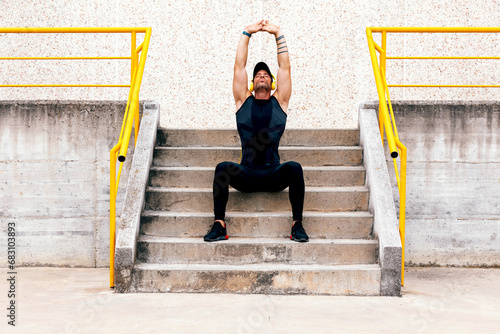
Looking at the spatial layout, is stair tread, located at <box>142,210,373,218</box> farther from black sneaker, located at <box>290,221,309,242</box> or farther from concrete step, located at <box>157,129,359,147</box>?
concrete step, located at <box>157,129,359,147</box>

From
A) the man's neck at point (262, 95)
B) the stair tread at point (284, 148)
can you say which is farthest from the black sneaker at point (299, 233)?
the man's neck at point (262, 95)

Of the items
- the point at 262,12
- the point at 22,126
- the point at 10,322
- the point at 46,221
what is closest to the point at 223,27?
the point at 262,12

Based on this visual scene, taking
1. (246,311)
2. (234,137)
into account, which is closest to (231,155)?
(234,137)

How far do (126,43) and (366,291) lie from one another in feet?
15.0

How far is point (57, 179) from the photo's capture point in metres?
5.26

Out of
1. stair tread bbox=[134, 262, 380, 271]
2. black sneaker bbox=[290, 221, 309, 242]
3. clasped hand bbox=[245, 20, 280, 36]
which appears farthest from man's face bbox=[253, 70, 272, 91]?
stair tread bbox=[134, 262, 380, 271]

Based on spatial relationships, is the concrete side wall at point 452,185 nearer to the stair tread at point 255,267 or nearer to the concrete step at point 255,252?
the concrete step at point 255,252

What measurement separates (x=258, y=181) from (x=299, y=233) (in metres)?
0.58

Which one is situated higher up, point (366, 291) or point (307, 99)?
point (307, 99)

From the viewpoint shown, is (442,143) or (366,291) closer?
(366,291)

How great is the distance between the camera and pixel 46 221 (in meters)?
5.25

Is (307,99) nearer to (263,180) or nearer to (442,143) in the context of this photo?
(442,143)

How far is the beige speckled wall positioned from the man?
75.1 inches

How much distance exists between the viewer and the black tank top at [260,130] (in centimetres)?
461
